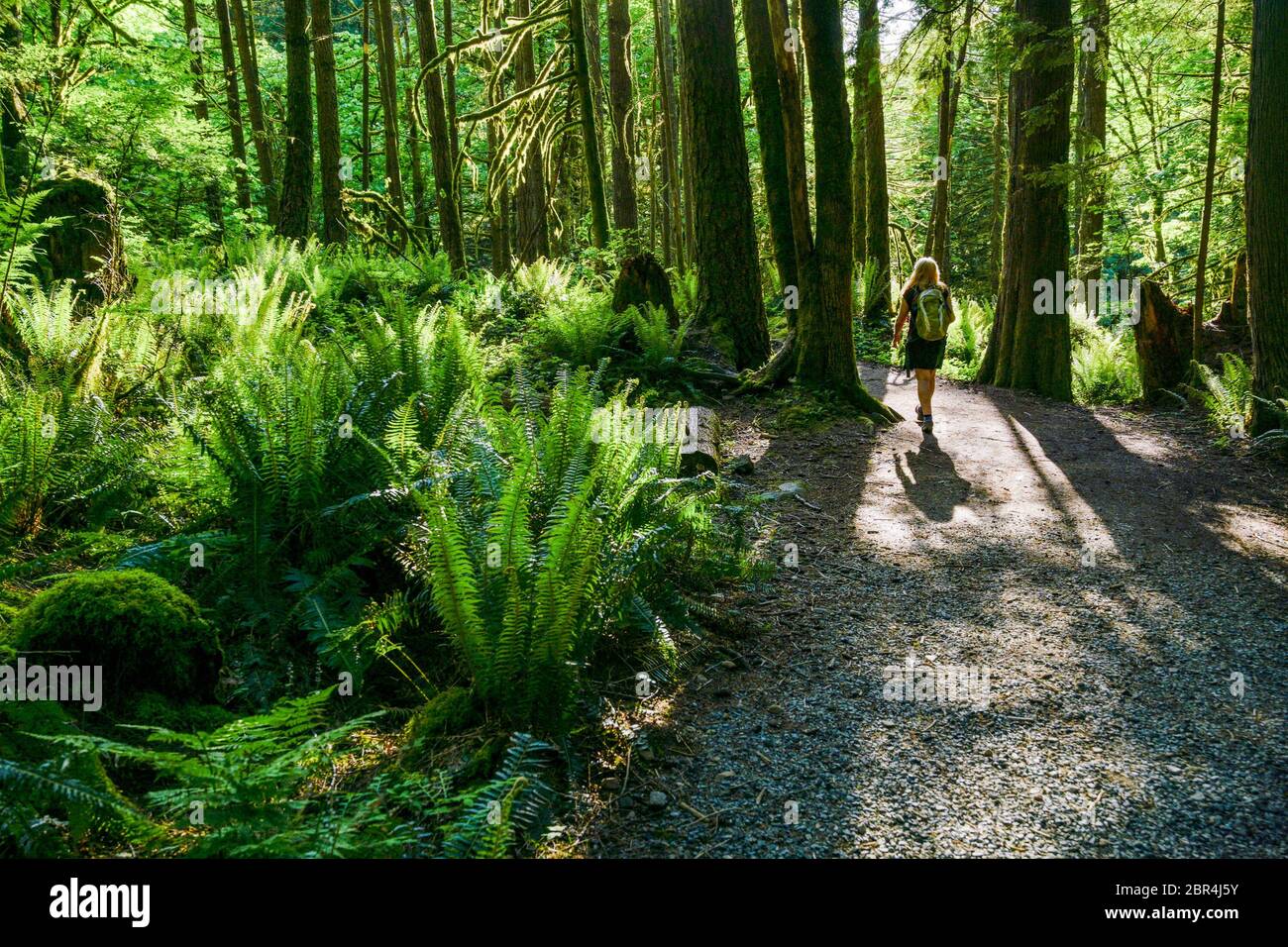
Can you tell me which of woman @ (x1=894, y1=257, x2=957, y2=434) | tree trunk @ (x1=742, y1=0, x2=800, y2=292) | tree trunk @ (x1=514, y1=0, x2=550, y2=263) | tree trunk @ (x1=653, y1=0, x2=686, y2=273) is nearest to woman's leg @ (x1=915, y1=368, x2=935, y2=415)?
woman @ (x1=894, y1=257, x2=957, y2=434)

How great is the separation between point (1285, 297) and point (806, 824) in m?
7.45

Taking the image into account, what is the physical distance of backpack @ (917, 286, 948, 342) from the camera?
28.2ft

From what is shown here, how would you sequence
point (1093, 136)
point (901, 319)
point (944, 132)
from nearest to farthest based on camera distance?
1. point (901, 319)
2. point (1093, 136)
3. point (944, 132)

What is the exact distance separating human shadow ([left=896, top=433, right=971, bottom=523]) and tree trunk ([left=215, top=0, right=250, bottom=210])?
500 inches

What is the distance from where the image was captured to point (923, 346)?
8.68m

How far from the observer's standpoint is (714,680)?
3705 millimetres

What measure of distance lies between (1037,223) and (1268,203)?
9.66 ft

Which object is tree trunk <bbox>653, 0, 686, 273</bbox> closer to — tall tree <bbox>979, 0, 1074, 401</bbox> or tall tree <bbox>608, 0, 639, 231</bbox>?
tall tree <bbox>608, 0, 639, 231</bbox>

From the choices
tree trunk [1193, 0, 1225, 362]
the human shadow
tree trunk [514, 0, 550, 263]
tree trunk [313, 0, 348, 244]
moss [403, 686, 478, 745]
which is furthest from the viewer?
tree trunk [514, 0, 550, 263]

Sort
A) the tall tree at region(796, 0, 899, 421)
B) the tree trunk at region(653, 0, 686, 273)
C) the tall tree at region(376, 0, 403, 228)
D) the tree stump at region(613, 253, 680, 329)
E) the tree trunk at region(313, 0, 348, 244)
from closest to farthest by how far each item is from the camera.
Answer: the tall tree at region(796, 0, 899, 421) < the tree stump at region(613, 253, 680, 329) < the tree trunk at region(313, 0, 348, 244) < the tree trunk at region(653, 0, 686, 273) < the tall tree at region(376, 0, 403, 228)

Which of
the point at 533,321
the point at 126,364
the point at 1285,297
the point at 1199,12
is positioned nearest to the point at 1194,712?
the point at 1285,297

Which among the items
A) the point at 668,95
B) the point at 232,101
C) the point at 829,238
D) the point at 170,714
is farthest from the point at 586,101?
the point at 232,101

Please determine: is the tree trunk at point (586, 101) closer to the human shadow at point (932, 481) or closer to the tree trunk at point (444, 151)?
the tree trunk at point (444, 151)

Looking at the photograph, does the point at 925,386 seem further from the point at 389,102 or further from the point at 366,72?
the point at 366,72
